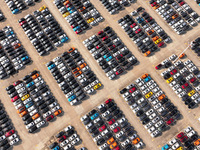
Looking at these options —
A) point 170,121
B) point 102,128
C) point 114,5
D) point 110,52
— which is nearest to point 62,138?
point 102,128

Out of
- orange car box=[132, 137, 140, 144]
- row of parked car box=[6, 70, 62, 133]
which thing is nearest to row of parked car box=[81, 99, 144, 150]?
orange car box=[132, 137, 140, 144]

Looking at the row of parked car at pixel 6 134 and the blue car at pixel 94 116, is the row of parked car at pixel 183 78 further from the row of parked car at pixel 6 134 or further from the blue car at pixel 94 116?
the row of parked car at pixel 6 134

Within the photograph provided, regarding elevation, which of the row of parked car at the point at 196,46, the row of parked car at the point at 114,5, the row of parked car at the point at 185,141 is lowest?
the row of parked car at the point at 185,141

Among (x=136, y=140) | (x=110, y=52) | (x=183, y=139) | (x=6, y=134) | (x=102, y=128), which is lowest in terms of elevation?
(x=183, y=139)

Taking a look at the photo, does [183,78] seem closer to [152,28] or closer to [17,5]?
[152,28]

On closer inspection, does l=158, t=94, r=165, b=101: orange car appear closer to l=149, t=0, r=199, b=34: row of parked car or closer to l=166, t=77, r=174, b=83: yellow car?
l=166, t=77, r=174, b=83: yellow car

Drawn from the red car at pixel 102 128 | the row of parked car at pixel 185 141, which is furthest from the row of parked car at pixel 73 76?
the row of parked car at pixel 185 141
